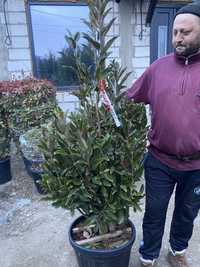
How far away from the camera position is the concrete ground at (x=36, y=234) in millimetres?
2232

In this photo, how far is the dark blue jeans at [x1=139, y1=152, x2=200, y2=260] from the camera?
1.77m

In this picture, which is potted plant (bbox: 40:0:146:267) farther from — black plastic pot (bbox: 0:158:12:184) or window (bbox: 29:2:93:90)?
window (bbox: 29:2:93:90)

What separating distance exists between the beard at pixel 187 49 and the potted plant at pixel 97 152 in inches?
14.7

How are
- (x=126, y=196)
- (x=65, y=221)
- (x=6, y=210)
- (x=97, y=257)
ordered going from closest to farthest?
1. (x=126, y=196)
2. (x=97, y=257)
3. (x=65, y=221)
4. (x=6, y=210)

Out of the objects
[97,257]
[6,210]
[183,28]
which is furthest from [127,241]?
[6,210]

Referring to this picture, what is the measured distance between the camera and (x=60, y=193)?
1.63 m

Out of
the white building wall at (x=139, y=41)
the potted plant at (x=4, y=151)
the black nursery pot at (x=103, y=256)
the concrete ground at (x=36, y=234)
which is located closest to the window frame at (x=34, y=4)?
the white building wall at (x=139, y=41)

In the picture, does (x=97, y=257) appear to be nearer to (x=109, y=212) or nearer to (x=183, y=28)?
(x=109, y=212)

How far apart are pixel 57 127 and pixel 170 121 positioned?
64cm

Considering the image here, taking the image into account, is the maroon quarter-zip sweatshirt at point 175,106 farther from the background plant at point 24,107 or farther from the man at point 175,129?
the background plant at point 24,107

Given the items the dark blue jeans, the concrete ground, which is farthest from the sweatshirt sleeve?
the concrete ground

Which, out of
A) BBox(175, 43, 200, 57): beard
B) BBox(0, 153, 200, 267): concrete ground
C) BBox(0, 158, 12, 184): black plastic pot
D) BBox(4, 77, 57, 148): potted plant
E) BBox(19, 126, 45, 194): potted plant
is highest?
BBox(175, 43, 200, 57): beard

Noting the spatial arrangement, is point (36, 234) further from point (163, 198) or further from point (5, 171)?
point (163, 198)

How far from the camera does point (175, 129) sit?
159 centimetres
